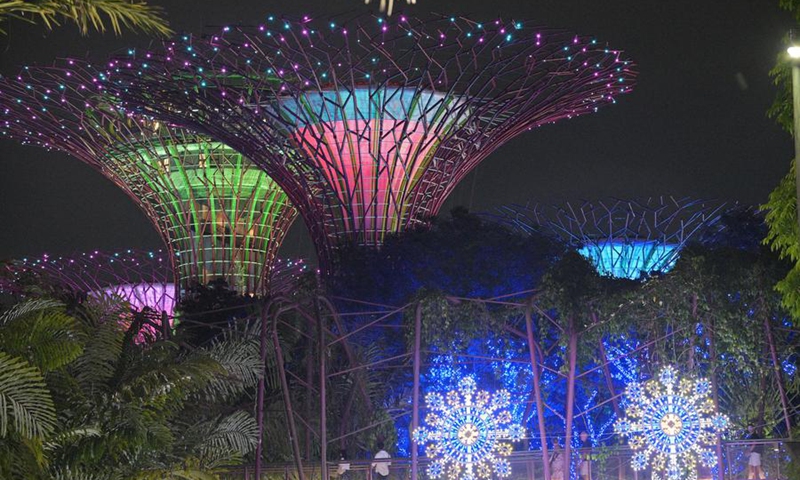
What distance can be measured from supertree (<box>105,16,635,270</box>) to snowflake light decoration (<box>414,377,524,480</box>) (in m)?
14.1

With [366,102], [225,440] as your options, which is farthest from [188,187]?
[225,440]

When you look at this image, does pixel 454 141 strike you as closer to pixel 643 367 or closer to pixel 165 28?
pixel 643 367

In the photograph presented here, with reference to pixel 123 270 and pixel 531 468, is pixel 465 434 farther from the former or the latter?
pixel 123 270

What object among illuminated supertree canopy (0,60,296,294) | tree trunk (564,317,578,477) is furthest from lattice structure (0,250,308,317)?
tree trunk (564,317,578,477)

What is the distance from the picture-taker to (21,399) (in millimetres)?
10023

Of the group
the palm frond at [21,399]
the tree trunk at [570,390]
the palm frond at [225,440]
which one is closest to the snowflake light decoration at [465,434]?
the tree trunk at [570,390]

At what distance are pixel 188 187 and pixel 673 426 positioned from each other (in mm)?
32932

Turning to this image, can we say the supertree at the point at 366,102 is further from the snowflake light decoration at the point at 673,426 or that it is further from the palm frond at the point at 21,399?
the palm frond at the point at 21,399

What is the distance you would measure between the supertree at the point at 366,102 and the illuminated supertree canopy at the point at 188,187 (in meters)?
6.49

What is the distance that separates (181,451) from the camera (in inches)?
577

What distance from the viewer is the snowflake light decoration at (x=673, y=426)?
74.6 feet

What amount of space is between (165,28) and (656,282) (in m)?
19.6

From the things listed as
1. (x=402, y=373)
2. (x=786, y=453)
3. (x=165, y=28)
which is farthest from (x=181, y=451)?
(x=402, y=373)

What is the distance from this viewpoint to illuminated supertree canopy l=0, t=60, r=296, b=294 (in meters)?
43.2
